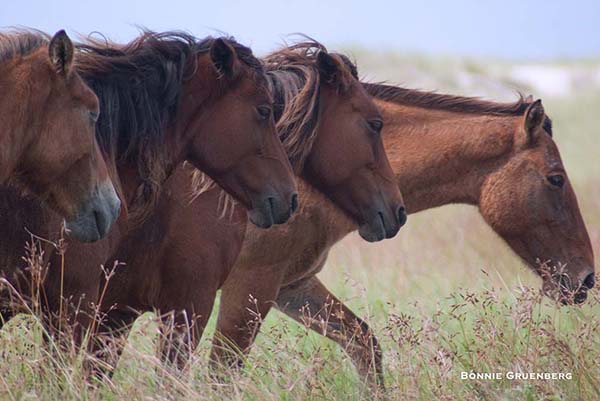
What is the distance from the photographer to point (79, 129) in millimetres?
3916

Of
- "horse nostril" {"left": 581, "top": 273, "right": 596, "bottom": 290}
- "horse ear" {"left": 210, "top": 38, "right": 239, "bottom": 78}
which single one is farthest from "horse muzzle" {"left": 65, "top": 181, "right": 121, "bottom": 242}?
"horse nostril" {"left": 581, "top": 273, "right": 596, "bottom": 290}

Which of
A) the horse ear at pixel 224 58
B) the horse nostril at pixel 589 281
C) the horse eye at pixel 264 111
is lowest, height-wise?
the horse nostril at pixel 589 281

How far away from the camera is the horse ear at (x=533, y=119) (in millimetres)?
5988

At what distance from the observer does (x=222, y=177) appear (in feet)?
15.9

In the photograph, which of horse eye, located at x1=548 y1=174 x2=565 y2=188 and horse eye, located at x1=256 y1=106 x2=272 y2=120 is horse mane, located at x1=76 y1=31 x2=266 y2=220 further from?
horse eye, located at x1=548 y1=174 x2=565 y2=188

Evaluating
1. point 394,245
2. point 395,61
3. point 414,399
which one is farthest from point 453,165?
point 395,61

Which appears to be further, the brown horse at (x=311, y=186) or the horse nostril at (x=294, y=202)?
the brown horse at (x=311, y=186)

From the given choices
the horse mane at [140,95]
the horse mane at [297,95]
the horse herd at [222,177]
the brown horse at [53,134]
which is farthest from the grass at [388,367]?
the horse mane at [297,95]

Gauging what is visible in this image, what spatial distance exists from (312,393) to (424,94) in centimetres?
261

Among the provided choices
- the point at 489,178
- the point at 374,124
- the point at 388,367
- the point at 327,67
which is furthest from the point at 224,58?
the point at 489,178

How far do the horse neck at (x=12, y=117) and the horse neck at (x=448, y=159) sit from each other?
9.27ft

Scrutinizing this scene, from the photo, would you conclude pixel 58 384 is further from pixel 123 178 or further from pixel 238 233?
pixel 238 233

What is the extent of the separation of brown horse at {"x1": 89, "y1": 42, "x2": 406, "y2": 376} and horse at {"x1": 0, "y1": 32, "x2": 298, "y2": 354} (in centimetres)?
32

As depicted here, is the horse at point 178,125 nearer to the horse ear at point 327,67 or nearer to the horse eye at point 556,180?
the horse ear at point 327,67
